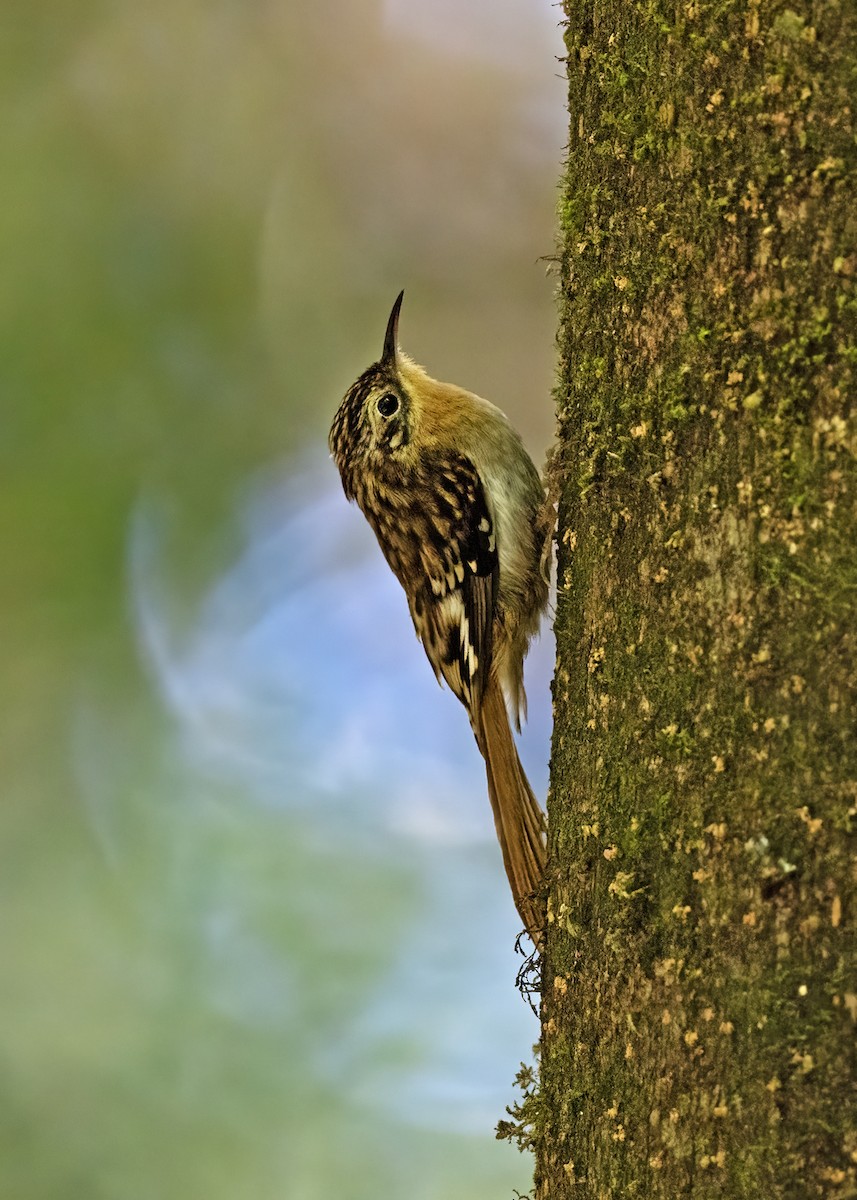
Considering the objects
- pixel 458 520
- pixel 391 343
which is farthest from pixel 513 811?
pixel 391 343

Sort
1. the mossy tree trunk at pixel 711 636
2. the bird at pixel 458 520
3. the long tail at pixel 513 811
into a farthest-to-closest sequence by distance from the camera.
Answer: the bird at pixel 458 520
the long tail at pixel 513 811
the mossy tree trunk at pixel 711 636

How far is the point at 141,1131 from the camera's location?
146 inches

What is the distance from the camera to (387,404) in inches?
125

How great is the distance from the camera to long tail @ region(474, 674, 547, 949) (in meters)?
2.05

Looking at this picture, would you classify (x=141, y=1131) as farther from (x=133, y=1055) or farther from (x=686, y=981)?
(x=686, y=981)

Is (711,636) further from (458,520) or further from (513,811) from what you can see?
(458,520)

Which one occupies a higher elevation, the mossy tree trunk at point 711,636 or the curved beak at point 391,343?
the curved beak at point 391,343

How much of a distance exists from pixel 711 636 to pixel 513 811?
98cm

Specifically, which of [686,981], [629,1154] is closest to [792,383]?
[686,981]

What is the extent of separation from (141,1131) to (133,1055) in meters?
0.23

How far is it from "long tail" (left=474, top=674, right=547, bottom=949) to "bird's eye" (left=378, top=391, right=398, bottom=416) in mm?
898

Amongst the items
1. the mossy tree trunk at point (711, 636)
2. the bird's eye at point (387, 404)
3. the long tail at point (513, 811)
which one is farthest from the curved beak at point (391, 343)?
the mossy tree trunk at point (711, 636)

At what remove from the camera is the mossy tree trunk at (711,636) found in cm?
126

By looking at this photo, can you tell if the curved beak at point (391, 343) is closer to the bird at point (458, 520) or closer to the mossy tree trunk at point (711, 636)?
the bird at point (458, 520)
